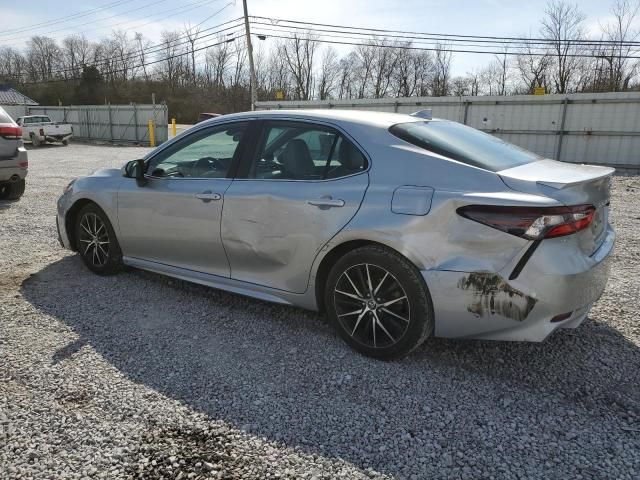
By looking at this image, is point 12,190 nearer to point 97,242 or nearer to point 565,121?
point 97,242

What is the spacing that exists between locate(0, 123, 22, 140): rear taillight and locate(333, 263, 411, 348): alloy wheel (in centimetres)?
764

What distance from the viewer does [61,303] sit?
416cm

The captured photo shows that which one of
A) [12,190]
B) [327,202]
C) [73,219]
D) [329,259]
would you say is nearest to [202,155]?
[327,202]

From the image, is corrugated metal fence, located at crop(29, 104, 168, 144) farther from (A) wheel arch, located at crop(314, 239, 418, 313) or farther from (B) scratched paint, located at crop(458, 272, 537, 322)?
(B) scratched paint, located at crop(458, 272, 537, 322)

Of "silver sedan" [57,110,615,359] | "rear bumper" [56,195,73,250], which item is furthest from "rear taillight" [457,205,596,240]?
"rear bumper" [56,195,73,250]

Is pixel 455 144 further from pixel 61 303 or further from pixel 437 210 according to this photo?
pixel 61 303

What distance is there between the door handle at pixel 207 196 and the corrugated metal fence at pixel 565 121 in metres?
15.9

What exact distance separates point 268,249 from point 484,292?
4.87 feet

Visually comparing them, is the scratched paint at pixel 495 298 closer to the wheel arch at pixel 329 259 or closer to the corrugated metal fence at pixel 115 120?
the wheel arch at pixel 329 259

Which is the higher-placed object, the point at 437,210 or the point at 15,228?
the point at 437,210

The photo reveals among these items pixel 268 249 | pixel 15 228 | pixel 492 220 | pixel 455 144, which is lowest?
pixel 15 228

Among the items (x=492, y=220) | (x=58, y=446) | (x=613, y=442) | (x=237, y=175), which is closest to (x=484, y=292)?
(x=492, y=220)

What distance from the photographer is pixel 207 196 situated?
3.80 meters

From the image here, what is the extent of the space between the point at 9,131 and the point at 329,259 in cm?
757
